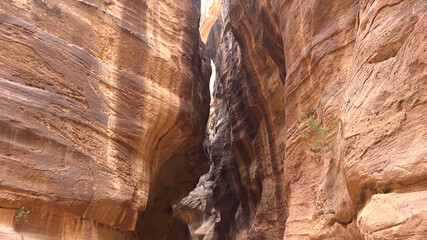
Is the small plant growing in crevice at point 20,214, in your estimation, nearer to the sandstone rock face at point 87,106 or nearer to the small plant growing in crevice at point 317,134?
the sandstone rock face at point 87,106

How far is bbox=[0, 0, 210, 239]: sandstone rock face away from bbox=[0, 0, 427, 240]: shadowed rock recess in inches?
0.9

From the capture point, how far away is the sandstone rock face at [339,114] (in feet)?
10.2

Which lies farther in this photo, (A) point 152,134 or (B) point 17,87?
(A) point 152,134

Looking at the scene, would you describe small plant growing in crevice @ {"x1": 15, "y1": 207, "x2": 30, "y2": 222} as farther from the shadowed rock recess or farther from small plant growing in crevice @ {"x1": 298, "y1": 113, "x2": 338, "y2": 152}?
small plant growing in crevice @ {"x1": 298, "y1": 113, "x2": 338, "y2": 152}

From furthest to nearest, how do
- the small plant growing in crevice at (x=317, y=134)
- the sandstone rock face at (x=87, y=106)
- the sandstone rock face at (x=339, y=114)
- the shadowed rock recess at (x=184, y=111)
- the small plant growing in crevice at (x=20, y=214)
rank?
the sandstone rock face at (x=87, y=106) < the small plant growing in crevice at (x=20, y=214) < the small plant growing in crevice at (x=317, y=134) < the shadowed rock recess at (x=184, y=111) < the sandstone rock face at (x=339, y=114)

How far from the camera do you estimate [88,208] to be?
6.89 meters

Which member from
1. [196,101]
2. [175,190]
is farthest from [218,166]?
[196,101]

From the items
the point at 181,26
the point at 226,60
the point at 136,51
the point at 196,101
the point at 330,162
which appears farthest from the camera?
the point at 226,60

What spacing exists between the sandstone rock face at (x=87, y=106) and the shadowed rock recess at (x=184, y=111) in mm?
23

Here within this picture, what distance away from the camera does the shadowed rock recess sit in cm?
336

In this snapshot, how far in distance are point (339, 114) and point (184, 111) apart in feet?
16.8

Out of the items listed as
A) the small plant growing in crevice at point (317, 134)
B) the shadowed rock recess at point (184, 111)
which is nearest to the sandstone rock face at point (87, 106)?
the shadowed rock recess at point (184, 111)

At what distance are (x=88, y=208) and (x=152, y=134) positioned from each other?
2.47 m

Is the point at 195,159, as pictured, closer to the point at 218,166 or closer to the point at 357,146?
the point at 218,166
